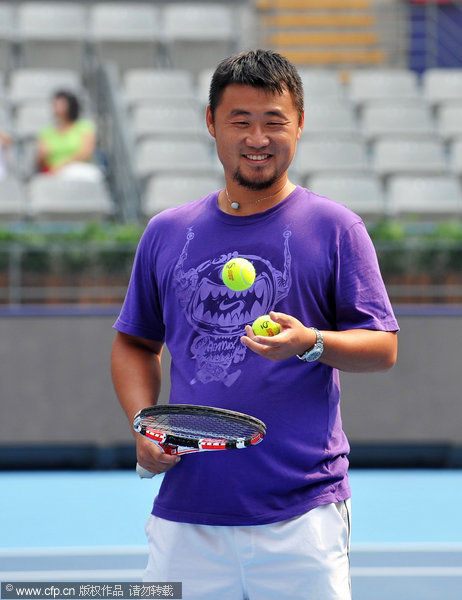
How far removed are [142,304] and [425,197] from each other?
276 inches

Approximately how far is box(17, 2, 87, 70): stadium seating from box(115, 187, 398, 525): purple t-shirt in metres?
10.6

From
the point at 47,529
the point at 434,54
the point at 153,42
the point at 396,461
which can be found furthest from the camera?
the point at 434,54

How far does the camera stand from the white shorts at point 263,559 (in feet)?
7.10

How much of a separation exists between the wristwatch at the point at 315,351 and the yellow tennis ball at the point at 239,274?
0.19 m

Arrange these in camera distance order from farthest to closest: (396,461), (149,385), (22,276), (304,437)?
(396,461)
(22,276)
(149,385)
(304,437)

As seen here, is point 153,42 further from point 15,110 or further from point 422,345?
point 422,345

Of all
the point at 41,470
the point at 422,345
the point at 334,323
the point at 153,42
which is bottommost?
the point at 41,470

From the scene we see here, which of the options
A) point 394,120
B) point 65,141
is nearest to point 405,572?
point 65,141

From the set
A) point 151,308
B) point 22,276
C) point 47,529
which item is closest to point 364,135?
point 22,276

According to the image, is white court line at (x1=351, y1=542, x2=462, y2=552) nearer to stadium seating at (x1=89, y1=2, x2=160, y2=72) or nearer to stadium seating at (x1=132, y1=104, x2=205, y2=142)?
stadium seating at (x1=132, y1=104, x2=205, y2=142)

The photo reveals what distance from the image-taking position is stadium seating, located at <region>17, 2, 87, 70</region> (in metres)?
12.2

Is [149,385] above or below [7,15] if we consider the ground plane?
Result: below

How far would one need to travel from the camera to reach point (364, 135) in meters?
11.1

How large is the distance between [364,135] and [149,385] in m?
9.06
